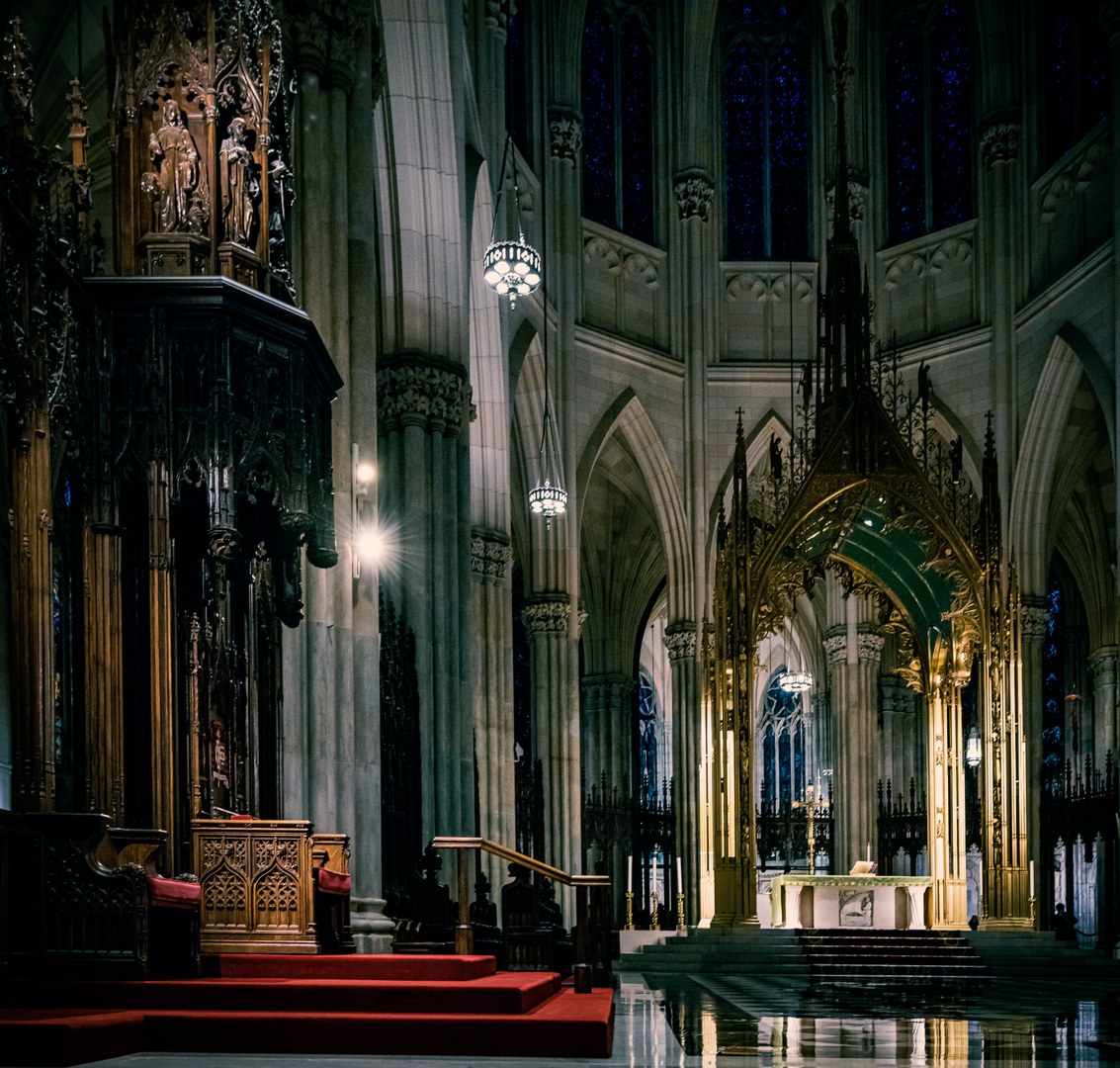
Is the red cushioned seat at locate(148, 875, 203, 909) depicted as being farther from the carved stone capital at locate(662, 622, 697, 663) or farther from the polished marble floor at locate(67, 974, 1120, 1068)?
the carved stone capital at locate(662, 622, 697, 663)

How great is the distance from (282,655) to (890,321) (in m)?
21.6

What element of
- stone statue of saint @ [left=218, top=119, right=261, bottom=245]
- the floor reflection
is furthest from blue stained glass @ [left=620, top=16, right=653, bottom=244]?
stone statue of saint @ [left=218, top=119, right=261, bottom=245]

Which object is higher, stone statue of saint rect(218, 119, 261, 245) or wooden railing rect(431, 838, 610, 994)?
stone statue of saint rect(218, 119, 261, 245)

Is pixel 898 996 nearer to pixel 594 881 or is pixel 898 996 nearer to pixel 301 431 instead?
pixel 594 881

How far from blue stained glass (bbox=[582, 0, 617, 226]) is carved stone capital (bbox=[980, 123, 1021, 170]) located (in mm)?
6584

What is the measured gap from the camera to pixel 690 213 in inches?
1204

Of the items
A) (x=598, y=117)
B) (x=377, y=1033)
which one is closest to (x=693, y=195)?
(x=598, y=117)

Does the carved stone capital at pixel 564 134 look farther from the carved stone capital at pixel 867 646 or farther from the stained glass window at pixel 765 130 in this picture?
the carved stone capital at pixel 867 646

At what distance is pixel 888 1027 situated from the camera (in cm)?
1078

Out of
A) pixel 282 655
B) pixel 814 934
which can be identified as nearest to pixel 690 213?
pixel 814 934

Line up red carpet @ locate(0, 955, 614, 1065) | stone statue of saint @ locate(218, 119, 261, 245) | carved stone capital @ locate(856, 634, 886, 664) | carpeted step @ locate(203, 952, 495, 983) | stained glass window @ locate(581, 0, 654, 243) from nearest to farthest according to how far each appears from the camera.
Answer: red carpet @ locate(0, 955, 614, 1065) → carpeted step @ locate(203, 952, 495, 983) → stone statue of saint @ locate(218, 119, 261, 245) → stained glass window @ locate(581, 0, 654, 243) → carved stone capital @ locate(856, 634, 886, 664)

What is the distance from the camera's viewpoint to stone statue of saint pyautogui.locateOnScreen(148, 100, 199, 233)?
8.70 meters

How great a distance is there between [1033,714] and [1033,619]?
1861 millimetres

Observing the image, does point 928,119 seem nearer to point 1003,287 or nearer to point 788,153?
point 788,153
